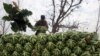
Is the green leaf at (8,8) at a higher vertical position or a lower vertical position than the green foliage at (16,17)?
higher

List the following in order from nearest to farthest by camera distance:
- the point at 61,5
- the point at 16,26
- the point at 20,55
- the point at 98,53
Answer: the point at 98,53
the point at 20,55
the point at 16,26
the point at 61,5

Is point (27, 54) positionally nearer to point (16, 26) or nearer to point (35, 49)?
point (35, 49)

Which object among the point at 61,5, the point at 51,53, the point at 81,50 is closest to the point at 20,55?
the point at 51,53

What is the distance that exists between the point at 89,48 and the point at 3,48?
765 mm

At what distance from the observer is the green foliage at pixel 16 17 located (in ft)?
10.0

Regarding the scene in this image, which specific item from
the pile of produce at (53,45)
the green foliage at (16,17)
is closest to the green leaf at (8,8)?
the green foliage at (16,17)

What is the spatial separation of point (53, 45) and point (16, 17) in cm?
86

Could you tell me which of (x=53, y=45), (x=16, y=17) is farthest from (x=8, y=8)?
(x=53, y=45)

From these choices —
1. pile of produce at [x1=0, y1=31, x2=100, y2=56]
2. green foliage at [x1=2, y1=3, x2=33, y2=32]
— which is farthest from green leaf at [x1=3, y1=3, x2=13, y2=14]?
pile of produce at [x1=0, y1=31, x2=100, y2=56]

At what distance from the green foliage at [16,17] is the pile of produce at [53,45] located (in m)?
0.53

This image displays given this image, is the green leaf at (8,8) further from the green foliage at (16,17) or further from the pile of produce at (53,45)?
the pile of produce at (53,45)

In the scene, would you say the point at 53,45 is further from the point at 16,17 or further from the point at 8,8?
the point at 8,8

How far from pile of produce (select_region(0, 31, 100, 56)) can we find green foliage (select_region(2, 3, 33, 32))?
53cm

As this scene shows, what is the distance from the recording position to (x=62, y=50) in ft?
7.63
